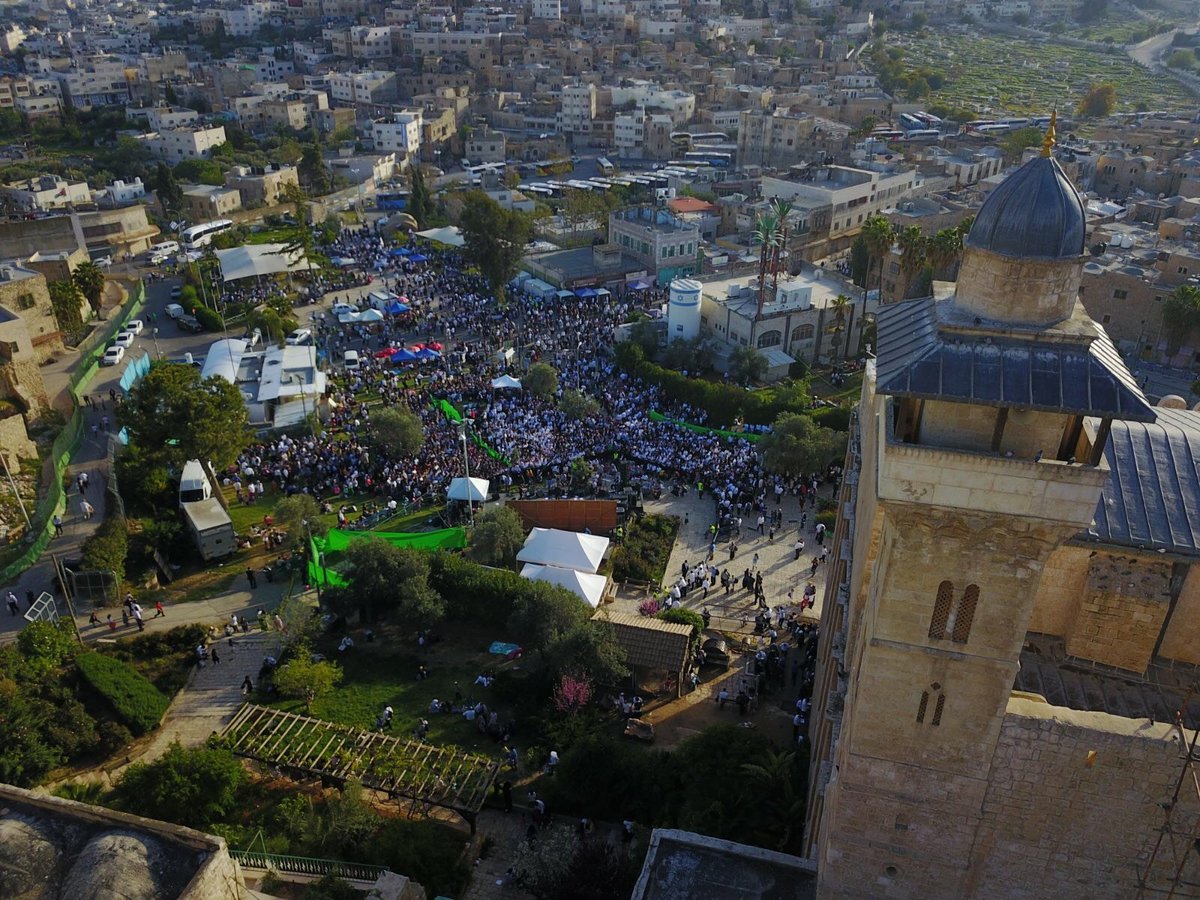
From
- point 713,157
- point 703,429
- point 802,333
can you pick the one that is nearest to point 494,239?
point 802,333

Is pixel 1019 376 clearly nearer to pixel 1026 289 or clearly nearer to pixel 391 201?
pixel 1026 289

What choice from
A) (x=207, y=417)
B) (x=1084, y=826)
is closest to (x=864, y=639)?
(x=1084, y=826)

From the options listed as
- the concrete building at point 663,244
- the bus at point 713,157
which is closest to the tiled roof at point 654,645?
the concrete building at point 663,244

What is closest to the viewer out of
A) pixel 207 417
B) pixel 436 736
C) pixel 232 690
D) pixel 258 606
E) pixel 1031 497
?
pixel 1031 497

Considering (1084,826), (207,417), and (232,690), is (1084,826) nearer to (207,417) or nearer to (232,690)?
(232,690)

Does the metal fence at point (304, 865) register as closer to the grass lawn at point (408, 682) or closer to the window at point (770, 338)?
the grass lawn at point (408, 682)

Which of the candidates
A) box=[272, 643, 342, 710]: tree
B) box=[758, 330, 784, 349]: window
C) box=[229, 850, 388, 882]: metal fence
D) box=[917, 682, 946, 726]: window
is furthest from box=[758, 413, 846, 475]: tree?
box=[229, 850, 388, 882]: metal fence

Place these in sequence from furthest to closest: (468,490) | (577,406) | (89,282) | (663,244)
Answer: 1. (663,244)
2. (89,282)
3. (577,406)
4. (468,490)

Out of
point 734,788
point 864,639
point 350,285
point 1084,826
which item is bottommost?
point 350,285
